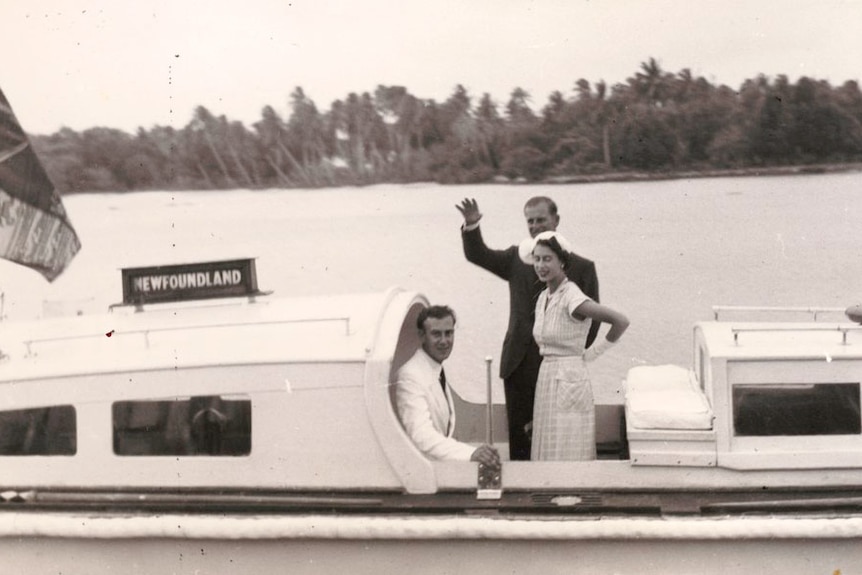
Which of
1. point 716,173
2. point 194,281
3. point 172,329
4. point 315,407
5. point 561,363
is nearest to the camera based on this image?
point 315,407

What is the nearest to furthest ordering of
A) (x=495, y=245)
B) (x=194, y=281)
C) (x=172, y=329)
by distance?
(x=172, y=329)
(x=194, y=281)
(x=495, y=245)

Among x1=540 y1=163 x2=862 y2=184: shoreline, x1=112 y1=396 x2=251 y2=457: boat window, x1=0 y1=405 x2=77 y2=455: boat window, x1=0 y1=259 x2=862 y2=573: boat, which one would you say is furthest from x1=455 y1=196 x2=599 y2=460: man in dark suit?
x1=0 y1=405 x2=77 y2=455: boat window

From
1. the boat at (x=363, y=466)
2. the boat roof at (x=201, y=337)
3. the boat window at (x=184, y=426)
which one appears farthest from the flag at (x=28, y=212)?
the boat window at (x=184, y=426)

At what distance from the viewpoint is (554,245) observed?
12.5 feet

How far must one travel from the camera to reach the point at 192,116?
5.14m

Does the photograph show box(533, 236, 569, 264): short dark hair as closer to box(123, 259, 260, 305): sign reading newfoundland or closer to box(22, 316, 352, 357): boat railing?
box(22, 316, 352, 357): boat railing

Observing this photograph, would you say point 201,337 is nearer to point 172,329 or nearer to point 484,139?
point 172,329

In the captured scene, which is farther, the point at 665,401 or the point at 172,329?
the point at 172,329

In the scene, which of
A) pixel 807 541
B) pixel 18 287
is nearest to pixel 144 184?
pixel 18 287

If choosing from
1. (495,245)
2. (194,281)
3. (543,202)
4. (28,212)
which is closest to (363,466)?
(194,281)

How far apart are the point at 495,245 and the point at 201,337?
171 cm

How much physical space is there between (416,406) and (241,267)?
997mm

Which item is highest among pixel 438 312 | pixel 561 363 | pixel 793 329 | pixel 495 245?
pixel 495 245

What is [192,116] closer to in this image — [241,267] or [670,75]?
[241,267]
